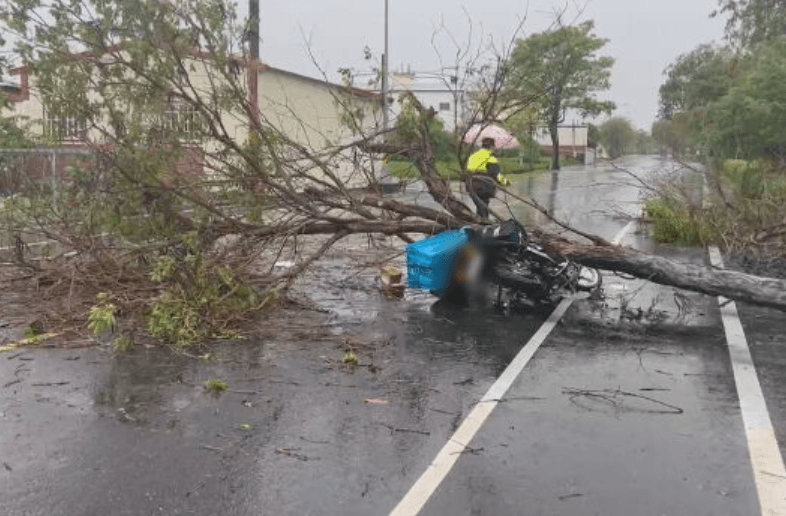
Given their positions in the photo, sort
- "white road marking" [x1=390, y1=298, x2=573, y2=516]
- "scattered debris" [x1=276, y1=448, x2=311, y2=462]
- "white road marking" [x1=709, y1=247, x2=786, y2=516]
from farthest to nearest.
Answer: "scattered debris" [x1=276, y1=448, x2=311, y2=462], "white road marking" [x1=709, y1=247, x2=786, y2=516], "white road marking" [x1=390, y1=298, x2=573, y2=516]

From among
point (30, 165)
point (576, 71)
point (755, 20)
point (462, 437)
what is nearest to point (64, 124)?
point (30, 165)

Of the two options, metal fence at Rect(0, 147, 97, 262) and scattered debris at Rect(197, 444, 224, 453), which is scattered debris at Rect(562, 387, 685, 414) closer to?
scattered debris at Rect(197, 444, 224, 453)

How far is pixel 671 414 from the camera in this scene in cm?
501

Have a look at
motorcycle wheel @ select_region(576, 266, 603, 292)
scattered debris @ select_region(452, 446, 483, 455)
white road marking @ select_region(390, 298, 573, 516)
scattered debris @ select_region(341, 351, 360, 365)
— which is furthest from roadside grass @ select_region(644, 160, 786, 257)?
scattered debris @ select_region(452, 446, 483, 455)

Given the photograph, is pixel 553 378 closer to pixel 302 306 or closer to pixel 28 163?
pixel 302 306

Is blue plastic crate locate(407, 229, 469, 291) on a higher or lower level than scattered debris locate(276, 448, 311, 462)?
higher

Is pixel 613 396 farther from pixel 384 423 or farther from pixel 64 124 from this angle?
pixel 64 124

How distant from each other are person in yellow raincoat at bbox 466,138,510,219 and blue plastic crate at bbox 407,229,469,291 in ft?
3.95

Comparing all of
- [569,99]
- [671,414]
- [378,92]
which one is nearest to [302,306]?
[378,92]

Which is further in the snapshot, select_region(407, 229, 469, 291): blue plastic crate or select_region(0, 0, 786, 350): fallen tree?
select_region(407, 229, 469, 291): blue plastic crate

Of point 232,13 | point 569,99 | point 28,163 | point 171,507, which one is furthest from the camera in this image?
point 569,99

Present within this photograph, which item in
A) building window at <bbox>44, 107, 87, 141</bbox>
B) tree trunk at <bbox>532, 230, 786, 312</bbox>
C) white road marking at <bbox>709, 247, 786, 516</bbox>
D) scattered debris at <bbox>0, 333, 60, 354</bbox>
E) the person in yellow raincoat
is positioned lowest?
white road marking at <bbox>709, 247, 786, 516</bbox>

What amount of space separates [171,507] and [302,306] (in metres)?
4.55

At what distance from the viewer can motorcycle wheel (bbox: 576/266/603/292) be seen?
871 cm
